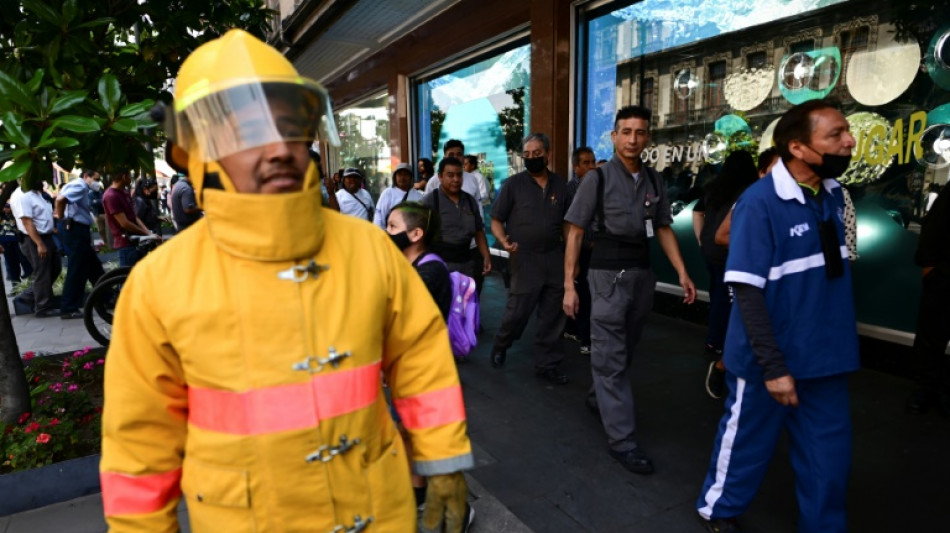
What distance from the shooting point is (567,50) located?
303 inches

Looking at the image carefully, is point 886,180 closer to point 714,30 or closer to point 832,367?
point 714,30

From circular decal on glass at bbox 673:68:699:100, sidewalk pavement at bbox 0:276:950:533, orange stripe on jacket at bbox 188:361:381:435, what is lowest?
sidewalk pavement at bbox 0:276:950:533

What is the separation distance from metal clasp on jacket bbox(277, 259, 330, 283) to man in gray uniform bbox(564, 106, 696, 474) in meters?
2.41

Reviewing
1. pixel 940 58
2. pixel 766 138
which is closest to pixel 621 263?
pixel 940 58

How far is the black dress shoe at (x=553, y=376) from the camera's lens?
4707mm

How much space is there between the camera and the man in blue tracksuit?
7.53ft

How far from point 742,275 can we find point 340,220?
1.69 meters

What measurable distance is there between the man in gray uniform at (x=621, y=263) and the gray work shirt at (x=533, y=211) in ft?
3.72

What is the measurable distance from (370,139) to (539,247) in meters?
12.0

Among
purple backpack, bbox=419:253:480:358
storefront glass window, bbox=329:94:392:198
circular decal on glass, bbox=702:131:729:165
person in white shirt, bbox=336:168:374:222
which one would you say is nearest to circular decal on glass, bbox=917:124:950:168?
circular decal on glass, bbox=702:131:729:165

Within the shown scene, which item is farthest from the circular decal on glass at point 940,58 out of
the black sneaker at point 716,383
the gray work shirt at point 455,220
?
the gray work shirt at point 455,220

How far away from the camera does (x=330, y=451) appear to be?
51.2 inches

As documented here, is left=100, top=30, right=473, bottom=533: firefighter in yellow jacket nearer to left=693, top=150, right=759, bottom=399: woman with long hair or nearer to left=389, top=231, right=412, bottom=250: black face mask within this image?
left=389, top=231, right=412, bottom=250: black face mask

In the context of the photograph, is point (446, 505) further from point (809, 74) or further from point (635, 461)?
point (809, 74)
